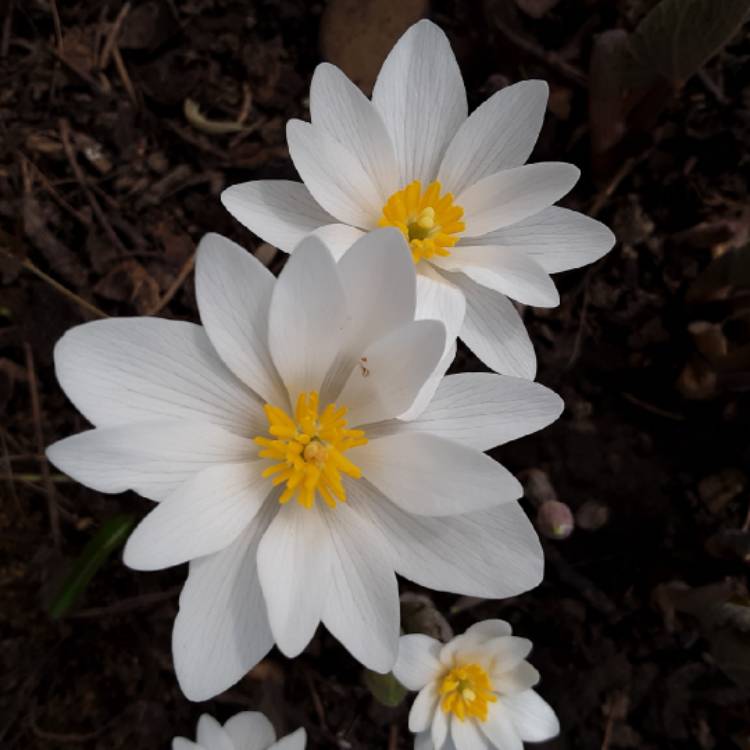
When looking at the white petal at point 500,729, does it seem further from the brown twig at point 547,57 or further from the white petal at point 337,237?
the brown twig at point 547,57

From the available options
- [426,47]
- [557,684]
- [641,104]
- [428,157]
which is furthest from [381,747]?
[641,104]

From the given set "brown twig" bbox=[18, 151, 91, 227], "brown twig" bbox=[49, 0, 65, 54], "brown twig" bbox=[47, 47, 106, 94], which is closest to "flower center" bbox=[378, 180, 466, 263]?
"brown twig" bbox=[18, 151, 91, 227]

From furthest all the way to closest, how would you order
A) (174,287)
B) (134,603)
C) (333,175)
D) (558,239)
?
(174,287)
(134,603)
(558,239)
(333,175)

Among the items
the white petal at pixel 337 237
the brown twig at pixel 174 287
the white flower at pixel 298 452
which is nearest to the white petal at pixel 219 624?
the white flower at pixel 298 452

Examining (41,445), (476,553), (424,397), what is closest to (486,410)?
(424,397)

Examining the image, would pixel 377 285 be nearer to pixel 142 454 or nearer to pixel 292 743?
pixel 142 454

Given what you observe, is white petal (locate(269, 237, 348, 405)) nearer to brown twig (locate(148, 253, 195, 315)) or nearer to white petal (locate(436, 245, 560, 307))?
white petal (locate(436, 245, 560, 307))

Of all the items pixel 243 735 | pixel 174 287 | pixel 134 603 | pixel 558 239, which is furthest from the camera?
pixel 174 287
